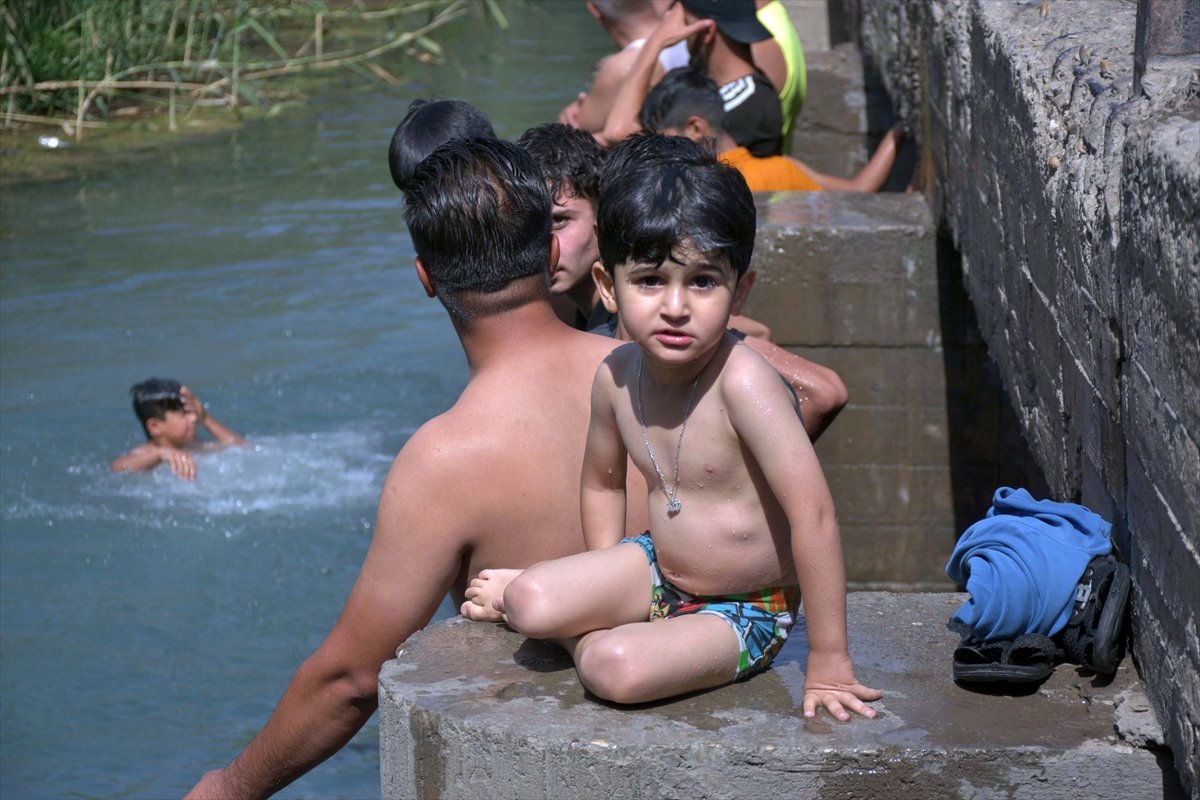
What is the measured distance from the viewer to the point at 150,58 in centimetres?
1560

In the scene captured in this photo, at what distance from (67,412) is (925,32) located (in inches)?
223

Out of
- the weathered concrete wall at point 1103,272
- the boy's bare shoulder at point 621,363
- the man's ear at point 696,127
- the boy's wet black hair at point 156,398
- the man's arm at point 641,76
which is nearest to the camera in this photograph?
the weathered concrete wall at point 1103,272

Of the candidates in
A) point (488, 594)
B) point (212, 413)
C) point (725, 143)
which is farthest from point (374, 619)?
point (212, 413)

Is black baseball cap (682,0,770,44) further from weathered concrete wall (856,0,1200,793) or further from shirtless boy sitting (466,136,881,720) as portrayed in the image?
shirtless boy sitting (466,136,881,720)

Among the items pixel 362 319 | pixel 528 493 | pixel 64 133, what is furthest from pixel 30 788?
pixel 64 133

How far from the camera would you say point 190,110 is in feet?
51.1

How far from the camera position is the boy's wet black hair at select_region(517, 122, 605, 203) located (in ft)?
13.2

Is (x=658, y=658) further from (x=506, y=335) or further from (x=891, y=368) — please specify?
(x=891, y=368)

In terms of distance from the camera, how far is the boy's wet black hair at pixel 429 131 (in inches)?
161

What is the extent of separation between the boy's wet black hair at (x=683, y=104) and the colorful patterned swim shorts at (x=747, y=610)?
318cm

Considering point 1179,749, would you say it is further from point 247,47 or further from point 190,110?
point 247,47

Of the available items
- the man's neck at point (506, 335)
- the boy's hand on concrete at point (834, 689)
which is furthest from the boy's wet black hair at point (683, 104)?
the boy's hand on concrete at point (834, 689)

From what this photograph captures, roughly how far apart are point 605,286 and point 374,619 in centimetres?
87

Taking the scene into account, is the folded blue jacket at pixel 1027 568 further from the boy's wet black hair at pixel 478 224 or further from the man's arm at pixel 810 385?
the man's arm at pixel 810 385
